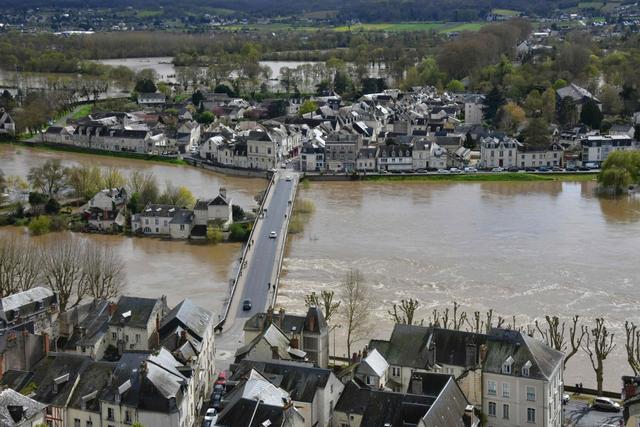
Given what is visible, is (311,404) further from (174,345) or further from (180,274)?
(180,274)

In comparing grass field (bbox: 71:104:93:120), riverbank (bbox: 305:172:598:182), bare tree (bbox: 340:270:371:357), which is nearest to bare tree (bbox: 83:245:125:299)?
bare tree (bbox: 340:270:371:357)

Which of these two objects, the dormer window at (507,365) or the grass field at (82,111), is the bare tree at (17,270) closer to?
the dormer window at (507,365)

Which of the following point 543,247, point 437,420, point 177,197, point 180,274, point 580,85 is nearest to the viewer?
point 437,420

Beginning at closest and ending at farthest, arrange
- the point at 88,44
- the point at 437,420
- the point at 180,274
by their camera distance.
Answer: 1. the point at 437,420
2. the point at 180,274
3. the point at 88,44

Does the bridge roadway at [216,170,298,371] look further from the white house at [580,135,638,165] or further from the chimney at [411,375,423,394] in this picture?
the white house at [580,135,638,165]

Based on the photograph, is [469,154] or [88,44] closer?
[469,154]

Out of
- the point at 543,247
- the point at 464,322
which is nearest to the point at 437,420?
the point at 464,322
